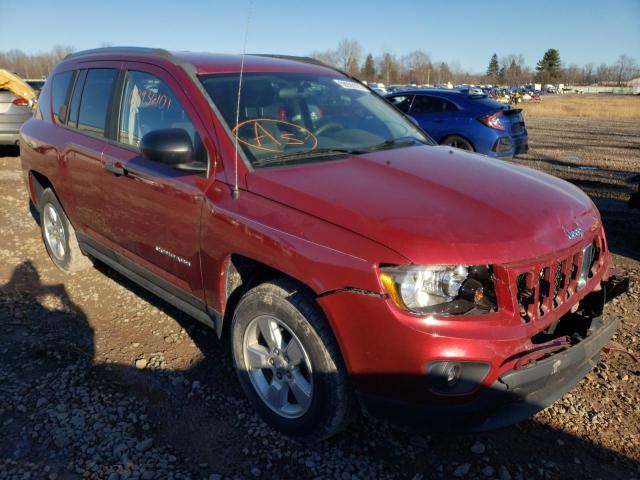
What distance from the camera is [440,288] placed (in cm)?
208

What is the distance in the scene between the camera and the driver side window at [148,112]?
2.92 m

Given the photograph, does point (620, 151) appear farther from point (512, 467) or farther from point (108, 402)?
point (108, 402)

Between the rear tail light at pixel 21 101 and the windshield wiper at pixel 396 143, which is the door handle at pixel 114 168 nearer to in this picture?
the windshield wiper at pixel 396 143

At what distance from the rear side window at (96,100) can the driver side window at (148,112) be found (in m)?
0.28

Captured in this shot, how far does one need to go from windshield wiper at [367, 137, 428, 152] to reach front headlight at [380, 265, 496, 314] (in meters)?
1.26

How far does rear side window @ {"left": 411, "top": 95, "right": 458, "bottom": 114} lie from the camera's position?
391 inches

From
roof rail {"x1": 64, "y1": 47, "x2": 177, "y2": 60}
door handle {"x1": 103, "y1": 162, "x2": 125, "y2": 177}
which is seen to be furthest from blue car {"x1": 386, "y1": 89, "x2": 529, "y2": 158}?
door handle {"x1": 103, "y1": 162, "x2": 125, "y2": 177}

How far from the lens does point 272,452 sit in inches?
101

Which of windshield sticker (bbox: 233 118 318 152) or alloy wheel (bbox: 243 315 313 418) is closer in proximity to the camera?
alloy wheel (bbox: 243 315 313 418)

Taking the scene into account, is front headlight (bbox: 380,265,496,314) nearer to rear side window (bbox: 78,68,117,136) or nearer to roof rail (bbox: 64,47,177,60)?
roof rail (bbox: 64,47,177,60)

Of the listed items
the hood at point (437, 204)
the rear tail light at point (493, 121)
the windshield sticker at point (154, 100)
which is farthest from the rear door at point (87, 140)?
the rear tail light at point (493, 121)

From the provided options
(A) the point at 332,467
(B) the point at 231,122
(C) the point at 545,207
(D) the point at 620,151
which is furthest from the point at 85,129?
(D) the point at 620,151

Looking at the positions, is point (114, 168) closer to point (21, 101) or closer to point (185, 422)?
point (185, 422)

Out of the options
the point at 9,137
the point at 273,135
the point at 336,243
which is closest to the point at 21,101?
the point at 9,137
